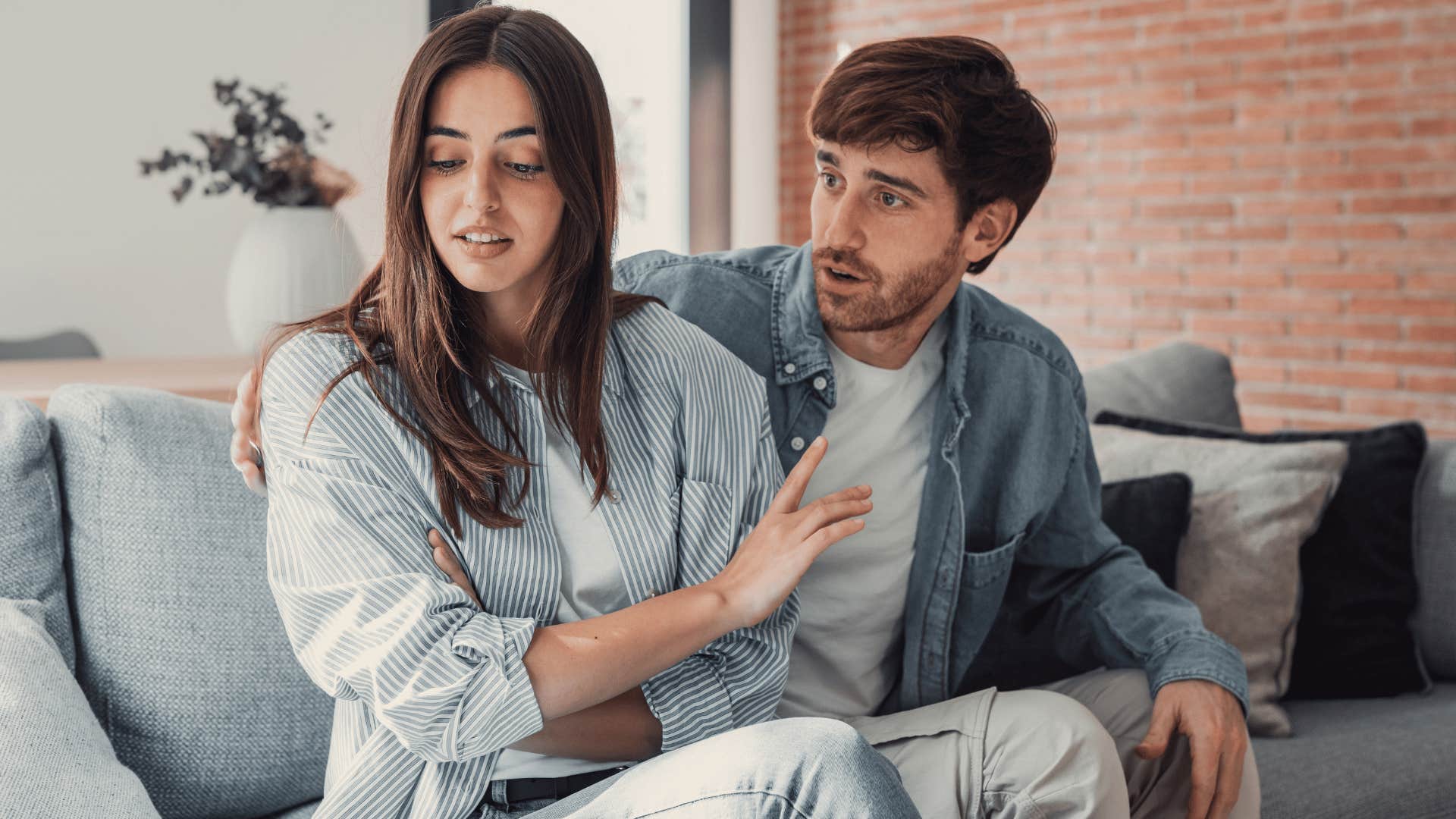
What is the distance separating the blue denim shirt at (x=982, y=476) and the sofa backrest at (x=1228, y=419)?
→ 715mm

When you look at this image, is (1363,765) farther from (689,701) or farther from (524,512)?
(524,512)

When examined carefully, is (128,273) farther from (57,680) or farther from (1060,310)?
(1060,310)

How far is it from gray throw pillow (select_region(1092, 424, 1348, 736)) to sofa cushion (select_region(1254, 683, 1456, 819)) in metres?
0.08

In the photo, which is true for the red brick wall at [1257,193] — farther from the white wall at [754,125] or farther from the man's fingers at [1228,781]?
the man's fingers at [1228,781]

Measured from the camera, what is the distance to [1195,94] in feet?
13.0

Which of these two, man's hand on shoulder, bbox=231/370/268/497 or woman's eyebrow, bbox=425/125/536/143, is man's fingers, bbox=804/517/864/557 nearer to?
woman's eyebrow, bbox=425/125/536/143

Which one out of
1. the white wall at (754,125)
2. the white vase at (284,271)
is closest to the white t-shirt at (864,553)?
the white vase at (284,271)

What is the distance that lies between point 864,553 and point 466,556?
21.7 inches

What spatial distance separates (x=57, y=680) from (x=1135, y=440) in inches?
63.6

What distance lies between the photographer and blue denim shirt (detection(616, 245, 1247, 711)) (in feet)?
5.06

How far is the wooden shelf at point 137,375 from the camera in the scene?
5.86 ft

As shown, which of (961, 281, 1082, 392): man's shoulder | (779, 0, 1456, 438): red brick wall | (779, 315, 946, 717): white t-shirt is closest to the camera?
(779, 315, 946, 717): white t-shirt

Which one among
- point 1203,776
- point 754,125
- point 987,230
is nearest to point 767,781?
point 1203,776

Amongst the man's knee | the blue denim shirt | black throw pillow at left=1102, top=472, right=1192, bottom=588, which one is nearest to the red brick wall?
black throw pillow at left=1102, top=472, right=1192, bottom=588
